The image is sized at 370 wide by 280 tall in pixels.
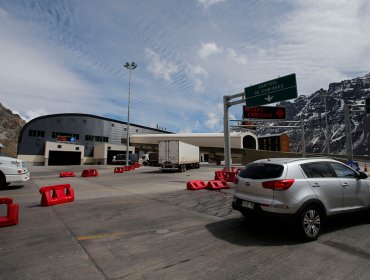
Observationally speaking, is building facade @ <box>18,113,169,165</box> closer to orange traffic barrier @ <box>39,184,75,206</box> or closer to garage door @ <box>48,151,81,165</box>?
garage door @ <box>48,151,81,165</box>

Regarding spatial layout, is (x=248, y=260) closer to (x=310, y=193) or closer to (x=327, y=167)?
(x=310, y=193)

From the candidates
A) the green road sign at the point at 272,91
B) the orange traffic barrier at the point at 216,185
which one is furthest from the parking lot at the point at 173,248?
the green road sign at the point at 272,91

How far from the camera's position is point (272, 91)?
58.3ft

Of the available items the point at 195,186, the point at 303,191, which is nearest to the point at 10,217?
the point at 303,191

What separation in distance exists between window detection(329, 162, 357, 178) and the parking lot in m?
1.20

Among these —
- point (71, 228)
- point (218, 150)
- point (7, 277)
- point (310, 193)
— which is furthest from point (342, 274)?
point (218, 150)

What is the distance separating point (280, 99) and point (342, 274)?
1472 cm

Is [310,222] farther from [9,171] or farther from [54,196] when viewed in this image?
[9,171]

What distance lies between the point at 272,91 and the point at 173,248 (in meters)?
15.1

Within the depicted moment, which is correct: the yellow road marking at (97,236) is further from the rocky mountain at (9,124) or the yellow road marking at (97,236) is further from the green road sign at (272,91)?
the rocky mountain at (9,124)

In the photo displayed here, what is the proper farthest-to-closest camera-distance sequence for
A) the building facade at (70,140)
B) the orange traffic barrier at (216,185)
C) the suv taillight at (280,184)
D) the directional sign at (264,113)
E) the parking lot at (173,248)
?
the building facade at (70,140)
the directional sign at (264,113)
the orange traffic barrier at (216,185)
the suv taillight at (280,184)
the parking lot at (173,248)

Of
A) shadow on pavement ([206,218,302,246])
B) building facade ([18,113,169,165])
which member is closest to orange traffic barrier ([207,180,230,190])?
shadow on pavement ([206,218,302,246])

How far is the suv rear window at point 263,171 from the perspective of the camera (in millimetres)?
5609

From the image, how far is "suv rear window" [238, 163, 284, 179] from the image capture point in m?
5.61
